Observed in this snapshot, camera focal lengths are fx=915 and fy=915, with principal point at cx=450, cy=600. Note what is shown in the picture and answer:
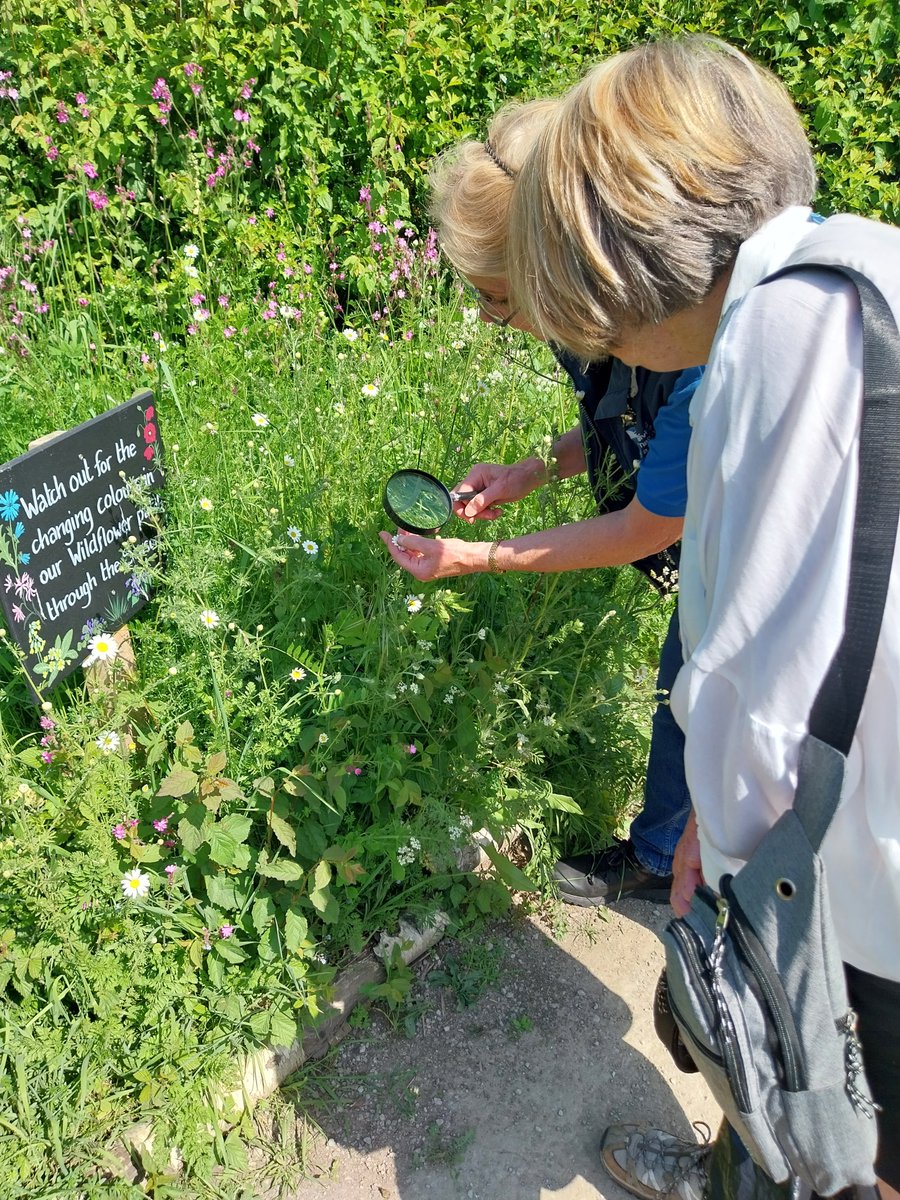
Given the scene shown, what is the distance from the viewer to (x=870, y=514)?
0.94 metres

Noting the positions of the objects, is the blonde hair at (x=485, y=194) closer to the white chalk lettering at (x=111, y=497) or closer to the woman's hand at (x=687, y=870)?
the white chalk lettering at (x=111, y=497)

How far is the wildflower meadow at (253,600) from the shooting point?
1868 mm

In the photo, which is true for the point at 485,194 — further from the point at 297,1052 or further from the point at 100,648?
the point at 297,1052

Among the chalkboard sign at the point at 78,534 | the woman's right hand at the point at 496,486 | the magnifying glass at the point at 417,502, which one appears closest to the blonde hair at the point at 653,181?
the magnifying glass at the point at 417,502

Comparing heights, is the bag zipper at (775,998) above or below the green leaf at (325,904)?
above

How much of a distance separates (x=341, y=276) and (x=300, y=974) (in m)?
2.70

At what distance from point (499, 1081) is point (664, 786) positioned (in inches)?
32.3

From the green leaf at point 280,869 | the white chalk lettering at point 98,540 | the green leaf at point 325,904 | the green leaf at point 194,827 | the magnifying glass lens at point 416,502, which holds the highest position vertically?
the white chalk lettering at point 98,540

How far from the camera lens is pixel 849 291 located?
3.15 feet

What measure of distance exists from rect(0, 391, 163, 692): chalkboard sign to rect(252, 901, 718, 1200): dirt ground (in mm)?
1128

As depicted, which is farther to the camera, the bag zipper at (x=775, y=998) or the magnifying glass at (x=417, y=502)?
the magnifying glass at (x=417, y=502)

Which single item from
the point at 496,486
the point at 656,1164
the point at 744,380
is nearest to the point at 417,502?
the point at 496,486

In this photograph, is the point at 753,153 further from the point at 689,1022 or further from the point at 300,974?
the point at 300,974

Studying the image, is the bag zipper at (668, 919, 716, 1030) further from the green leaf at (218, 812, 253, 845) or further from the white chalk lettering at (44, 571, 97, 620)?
the white chalk lettering at (44, 571, 97, 620)
